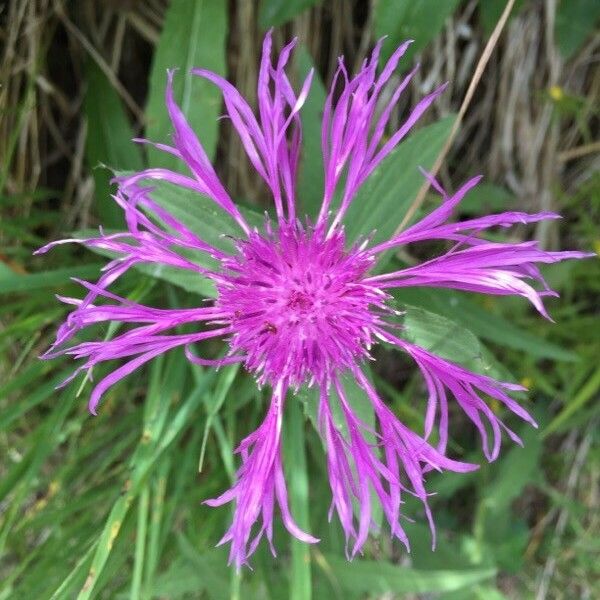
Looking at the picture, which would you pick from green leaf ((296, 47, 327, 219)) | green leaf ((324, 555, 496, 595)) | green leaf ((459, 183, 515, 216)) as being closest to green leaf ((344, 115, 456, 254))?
green leaf ((296, 47, 327, 219))

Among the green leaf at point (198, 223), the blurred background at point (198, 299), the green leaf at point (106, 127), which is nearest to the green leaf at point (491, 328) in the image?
the blurred background at point (198, 299)

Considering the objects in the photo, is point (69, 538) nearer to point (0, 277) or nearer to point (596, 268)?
point (0, 277)

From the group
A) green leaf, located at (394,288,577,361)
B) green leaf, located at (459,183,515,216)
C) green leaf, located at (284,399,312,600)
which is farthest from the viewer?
green leaf, located at (459,183,515,216)

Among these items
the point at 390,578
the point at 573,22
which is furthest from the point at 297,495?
the point at 573,22

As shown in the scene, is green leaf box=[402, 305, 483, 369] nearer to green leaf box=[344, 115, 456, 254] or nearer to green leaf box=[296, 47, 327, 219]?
green leaf box=[344, 115, 456, 254]

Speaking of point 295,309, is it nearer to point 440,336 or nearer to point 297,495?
point 440,336

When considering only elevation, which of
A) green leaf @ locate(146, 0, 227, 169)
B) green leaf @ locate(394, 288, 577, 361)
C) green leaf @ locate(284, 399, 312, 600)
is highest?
green leaf @ locate(146, 0, 227, 169)

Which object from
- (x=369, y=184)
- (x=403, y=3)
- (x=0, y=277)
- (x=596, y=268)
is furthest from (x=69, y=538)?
(x=596, y=268)

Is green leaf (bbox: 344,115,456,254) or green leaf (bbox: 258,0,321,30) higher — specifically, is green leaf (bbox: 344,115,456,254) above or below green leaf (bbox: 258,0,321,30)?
below

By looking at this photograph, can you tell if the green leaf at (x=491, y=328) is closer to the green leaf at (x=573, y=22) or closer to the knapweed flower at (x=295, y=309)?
the knapweed flower at (x=295, y=309)
